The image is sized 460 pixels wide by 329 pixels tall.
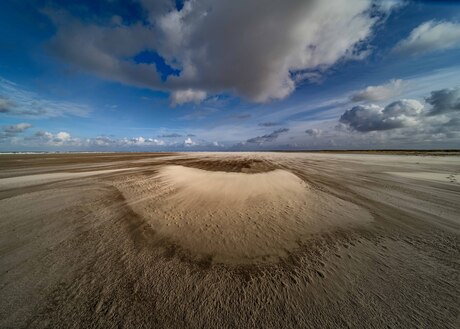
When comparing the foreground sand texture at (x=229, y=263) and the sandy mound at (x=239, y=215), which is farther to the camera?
the sandy mound at (x=239, y=215)

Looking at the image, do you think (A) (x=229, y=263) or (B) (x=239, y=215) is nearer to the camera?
(A) (x=229, y=263)

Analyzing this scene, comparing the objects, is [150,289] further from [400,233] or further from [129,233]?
[400,233]

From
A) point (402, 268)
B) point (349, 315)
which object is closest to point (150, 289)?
point (349, 315)

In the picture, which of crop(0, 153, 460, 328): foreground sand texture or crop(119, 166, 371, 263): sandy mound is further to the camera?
crop(119, 166, 371, 263): sandy mound
